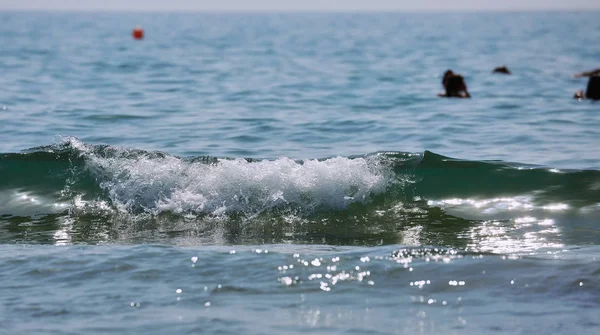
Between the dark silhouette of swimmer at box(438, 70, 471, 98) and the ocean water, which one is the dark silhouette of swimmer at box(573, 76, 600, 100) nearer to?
the ocean water

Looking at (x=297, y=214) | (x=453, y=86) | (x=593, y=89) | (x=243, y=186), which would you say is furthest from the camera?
(x=453, y=86)

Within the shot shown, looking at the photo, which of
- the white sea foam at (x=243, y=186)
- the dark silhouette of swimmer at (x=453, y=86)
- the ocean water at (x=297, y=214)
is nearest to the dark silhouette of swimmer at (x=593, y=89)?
the ocean water at (x=297, y=214)

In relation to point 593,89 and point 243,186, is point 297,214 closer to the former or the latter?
point 243,186

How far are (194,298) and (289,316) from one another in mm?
892

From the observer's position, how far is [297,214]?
416 inches

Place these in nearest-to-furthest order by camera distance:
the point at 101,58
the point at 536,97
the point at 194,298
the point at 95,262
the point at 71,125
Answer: the point at 194,298 → the point at 95,262 → the point at 71,125 → the point at 536,97 → the point at 101,58

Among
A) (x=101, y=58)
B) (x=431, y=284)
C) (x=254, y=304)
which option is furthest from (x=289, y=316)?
(x=101, y=58)

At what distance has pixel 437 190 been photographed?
1182 cm

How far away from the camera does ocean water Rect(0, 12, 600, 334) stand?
22.3 feet

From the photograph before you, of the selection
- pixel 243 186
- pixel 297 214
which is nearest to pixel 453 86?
pixel 243 186

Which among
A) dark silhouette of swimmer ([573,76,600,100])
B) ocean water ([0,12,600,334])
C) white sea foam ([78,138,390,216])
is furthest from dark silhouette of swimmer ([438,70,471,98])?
white sea foam ([78,138,390,216])

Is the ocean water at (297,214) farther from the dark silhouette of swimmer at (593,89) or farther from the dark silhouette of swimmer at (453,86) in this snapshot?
the dark silhouette of swimmer at (593,89)

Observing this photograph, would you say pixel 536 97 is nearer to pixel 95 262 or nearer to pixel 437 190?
pixel 437 190

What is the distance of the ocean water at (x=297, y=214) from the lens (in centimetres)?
680
